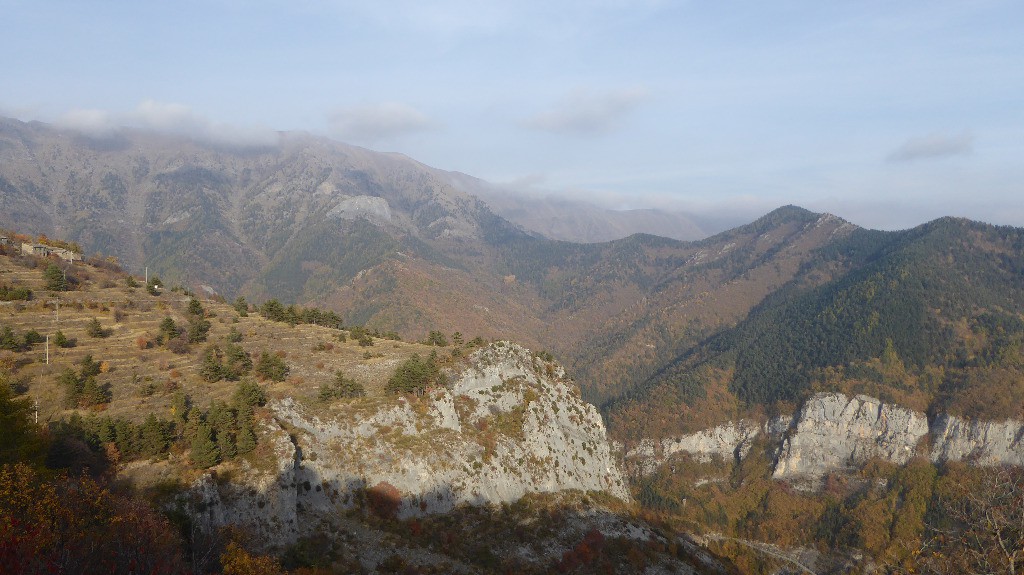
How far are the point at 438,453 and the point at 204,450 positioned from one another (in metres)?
25.4

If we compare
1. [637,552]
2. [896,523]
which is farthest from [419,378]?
[896,523]

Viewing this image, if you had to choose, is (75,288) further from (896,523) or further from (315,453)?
(896,523)

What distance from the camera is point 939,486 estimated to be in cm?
19750

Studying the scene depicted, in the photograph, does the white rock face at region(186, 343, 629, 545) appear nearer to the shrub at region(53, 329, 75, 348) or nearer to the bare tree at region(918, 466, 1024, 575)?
the shrub at region(53, 329, 75, 348)

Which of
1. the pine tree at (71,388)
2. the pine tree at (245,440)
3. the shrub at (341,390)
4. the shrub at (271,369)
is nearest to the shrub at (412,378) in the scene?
the shrub at (341,390)

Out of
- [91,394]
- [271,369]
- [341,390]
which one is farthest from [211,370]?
[341,390]

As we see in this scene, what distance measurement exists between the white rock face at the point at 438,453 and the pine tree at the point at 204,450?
7.51 ft

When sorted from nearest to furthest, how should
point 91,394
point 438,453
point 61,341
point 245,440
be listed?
point 245,440 < point 91,394 < point 61,341 < point 438,453

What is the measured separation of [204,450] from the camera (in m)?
46.6

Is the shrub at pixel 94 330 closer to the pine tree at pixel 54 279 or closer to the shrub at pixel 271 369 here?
the pine tree at pixel 54 279

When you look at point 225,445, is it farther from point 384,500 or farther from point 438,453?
point 438,453

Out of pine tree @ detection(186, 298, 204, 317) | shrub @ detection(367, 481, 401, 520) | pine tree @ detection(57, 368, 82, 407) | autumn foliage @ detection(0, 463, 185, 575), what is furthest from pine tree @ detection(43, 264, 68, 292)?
shrub @ detection(367, 481, 401, 520)

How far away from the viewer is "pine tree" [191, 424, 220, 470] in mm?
46406

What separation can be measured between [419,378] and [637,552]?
117ft
